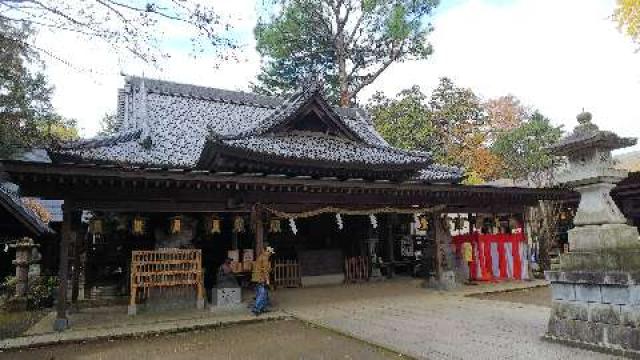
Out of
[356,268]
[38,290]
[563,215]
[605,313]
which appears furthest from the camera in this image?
[563,215]

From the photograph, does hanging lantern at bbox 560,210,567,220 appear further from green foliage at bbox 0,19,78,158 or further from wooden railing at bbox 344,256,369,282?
green foliage at bbox 0,19,78,158

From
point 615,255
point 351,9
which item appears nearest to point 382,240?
point 615,255

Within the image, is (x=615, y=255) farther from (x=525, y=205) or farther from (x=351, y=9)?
(x=351, y=9)

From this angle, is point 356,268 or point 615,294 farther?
point 356,268

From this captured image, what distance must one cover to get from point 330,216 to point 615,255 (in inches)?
440

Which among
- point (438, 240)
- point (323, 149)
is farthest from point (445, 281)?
point (323, 149)

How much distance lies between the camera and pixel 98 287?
546 inches

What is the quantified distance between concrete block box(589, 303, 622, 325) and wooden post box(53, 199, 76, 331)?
33.9ft

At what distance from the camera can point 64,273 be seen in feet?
31.9

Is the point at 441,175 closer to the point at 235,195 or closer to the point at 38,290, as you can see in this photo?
the point at 235,195

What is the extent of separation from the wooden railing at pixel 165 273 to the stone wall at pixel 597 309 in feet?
27.1

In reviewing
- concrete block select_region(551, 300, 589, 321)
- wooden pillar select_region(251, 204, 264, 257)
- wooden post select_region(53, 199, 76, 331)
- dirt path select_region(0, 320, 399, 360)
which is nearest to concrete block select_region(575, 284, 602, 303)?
concrete block select_region(551, 300, 589, 321)

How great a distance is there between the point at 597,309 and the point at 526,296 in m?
6.13

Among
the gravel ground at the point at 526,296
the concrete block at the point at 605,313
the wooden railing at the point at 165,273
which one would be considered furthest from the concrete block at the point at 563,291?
the wooden railing at the point at 165,273
